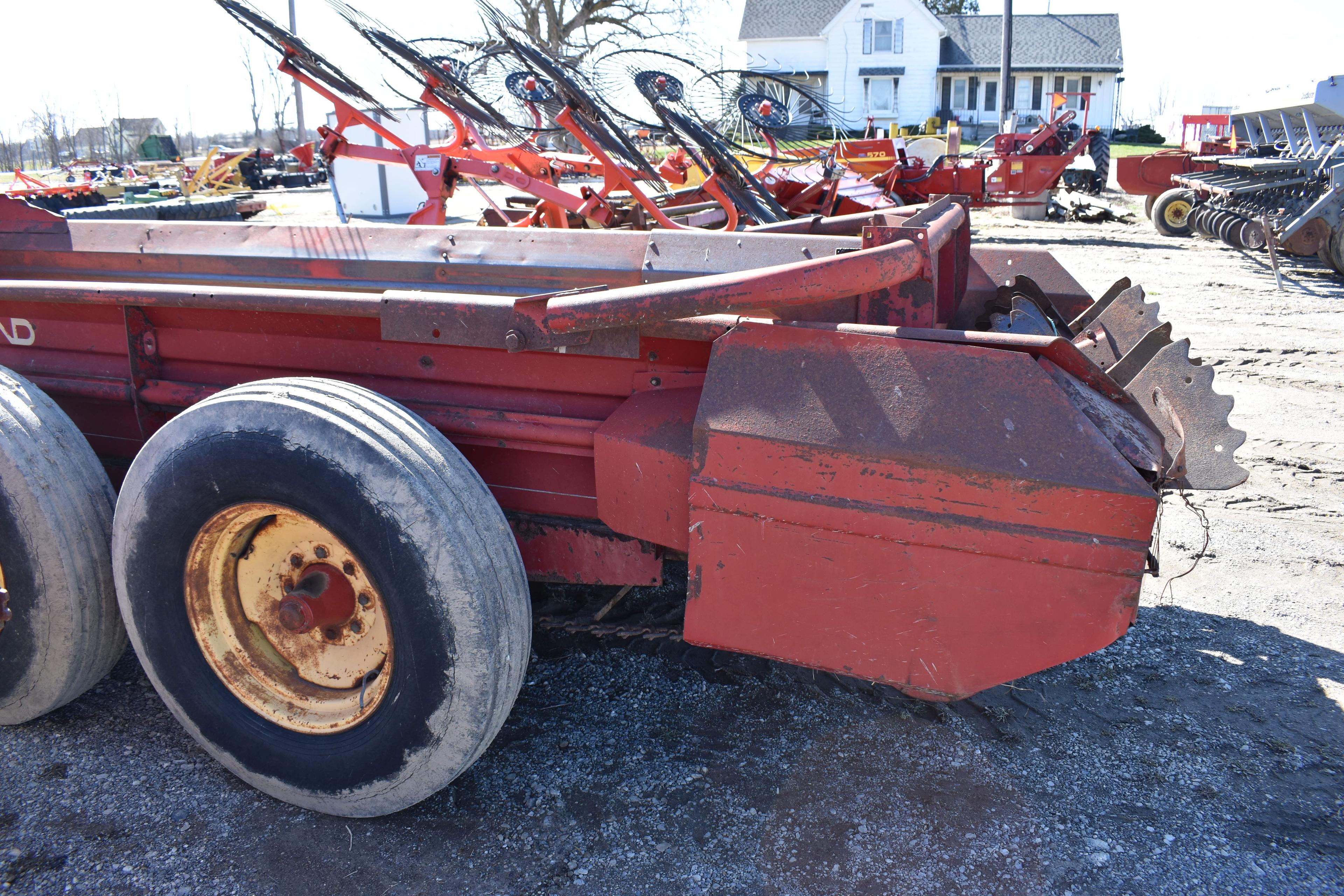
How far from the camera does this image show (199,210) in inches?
513

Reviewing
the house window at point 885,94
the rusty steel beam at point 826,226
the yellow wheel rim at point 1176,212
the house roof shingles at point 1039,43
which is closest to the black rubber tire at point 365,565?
the rusty steel beam at point 826,226

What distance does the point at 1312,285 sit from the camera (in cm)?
1014

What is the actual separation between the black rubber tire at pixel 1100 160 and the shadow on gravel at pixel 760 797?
757 inches

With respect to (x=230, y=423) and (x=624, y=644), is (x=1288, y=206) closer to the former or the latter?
(x=624, y=644)

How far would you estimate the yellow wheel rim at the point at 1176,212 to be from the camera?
47.4 feet

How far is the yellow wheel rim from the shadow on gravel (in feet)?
45.6

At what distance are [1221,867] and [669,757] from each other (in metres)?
1.32

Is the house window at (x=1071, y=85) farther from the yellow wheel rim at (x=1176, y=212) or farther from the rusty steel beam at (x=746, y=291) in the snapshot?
the rusty steel beam at (x=746, y=291)

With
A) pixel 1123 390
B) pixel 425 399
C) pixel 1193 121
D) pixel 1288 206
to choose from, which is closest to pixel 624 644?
pixel 425 399

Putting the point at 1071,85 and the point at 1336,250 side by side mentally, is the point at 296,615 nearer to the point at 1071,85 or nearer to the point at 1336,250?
the point at 1336,250

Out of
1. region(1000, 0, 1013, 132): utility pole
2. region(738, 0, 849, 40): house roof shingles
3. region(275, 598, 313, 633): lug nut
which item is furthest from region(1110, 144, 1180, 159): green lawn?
region(275, 598, 313, 633): lug nut

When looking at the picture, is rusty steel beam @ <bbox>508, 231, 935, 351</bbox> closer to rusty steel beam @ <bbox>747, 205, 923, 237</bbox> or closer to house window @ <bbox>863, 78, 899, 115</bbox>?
rusty steel beam @ <bbox>747, 205, 923, 237</bbox>

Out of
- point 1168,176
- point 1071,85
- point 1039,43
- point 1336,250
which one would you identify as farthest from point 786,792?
point 1039,43

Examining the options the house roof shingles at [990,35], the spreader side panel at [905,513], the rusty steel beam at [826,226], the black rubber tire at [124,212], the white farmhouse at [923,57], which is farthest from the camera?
the house roof shingles at [990,35]
